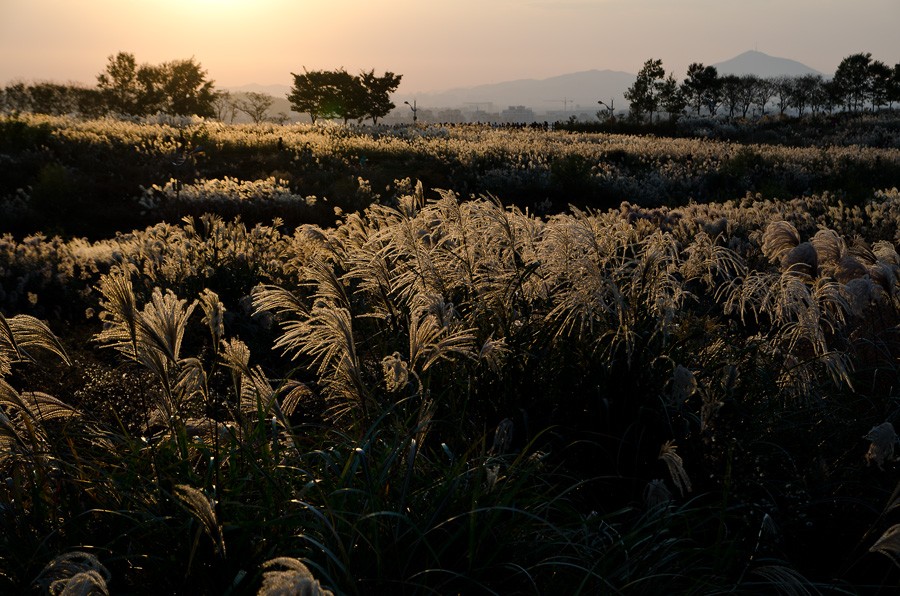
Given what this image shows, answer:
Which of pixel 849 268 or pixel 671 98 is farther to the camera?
pixel 671 98

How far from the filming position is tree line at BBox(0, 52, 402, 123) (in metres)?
51.8

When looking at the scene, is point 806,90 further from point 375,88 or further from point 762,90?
point 375,88

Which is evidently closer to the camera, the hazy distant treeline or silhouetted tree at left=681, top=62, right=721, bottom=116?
the hazy distant treeline

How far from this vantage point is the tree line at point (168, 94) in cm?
5181

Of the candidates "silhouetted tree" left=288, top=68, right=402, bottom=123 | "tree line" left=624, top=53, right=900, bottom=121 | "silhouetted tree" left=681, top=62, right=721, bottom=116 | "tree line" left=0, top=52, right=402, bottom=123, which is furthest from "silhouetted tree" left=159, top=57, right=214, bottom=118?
"silhouetted tree" left=681, top=62, right=721, bottom=116

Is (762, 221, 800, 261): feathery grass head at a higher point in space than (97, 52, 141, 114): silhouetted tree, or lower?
lower

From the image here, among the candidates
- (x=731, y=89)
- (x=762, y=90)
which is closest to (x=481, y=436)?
(x=731, y=89)

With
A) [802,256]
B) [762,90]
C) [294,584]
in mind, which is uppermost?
[762,90]

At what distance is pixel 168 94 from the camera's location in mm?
52562

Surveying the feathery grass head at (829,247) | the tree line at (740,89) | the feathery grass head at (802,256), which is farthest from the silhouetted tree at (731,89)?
the feathery grass head at (802,256)

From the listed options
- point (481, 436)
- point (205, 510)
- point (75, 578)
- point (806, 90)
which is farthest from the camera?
point (806, 90)

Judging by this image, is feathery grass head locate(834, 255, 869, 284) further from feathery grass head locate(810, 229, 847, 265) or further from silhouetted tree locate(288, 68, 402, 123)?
silhouetted tree locate(288, 68, 402, 123)

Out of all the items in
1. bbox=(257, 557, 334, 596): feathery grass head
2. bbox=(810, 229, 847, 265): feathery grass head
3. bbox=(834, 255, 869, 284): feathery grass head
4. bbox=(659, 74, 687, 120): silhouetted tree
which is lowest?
bbox=(257, 557, 334, 596): feathery grass head

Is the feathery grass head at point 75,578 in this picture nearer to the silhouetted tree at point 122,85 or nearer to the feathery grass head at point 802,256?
the feathery grass head at point 802,256
